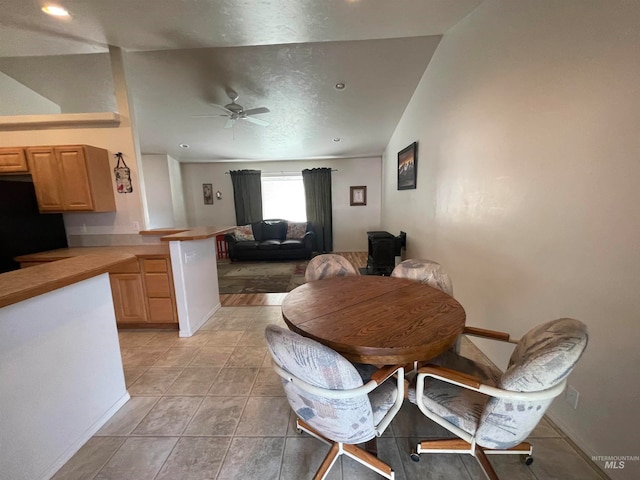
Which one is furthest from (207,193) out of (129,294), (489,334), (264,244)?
(489,334)

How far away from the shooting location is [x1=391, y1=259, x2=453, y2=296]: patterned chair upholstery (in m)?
1.63

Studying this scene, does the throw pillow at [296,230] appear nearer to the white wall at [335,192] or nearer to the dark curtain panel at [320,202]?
the dark curtain panel at [320,202]

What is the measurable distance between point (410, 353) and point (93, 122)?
376 cm

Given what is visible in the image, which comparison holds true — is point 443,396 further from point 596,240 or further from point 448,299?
point 596,240

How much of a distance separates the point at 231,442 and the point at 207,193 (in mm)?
6291

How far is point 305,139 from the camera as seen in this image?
5020 mm

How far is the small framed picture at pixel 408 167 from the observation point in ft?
11.3

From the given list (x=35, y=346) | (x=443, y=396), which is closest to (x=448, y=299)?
(x=443, y=396)

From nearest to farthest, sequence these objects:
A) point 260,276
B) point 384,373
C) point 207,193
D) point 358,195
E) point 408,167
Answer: point 384,373, point 408,167, point 260,276, point 358,195, point 207,193

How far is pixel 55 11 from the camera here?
1963 millimetres

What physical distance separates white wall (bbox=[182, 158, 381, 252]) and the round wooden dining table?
4.95 meters

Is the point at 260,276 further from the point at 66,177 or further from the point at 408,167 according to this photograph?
the point at 408,167

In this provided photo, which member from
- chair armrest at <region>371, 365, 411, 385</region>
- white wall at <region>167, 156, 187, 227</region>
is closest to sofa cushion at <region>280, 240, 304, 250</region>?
white wall at <region>167, 156, 187, 227</region>

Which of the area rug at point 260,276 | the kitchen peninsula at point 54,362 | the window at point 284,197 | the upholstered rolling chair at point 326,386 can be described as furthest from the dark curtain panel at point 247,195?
the upholstered rolling chair at point 326,386
